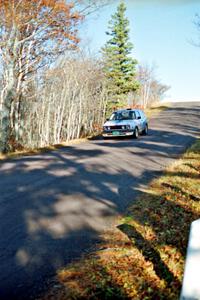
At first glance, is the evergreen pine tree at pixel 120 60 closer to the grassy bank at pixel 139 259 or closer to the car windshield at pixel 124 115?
the car windshield at pixel 124 115

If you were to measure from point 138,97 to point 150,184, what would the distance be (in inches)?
1835

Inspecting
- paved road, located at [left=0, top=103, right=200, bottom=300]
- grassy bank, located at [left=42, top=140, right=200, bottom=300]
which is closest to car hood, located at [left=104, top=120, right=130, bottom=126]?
paved road, located at [left=0, top=103, right=200, bottom=300]

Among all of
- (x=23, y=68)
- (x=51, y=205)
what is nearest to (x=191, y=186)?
(x=51, y=205)

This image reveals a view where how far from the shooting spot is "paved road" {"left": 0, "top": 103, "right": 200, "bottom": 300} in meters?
4.27

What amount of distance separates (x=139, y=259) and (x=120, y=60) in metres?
37.0

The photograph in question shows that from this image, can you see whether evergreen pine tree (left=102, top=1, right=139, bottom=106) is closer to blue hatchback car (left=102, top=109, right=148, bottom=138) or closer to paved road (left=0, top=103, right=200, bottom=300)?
blue hatchback car (left=102, top=109, right=148, bottom=138)

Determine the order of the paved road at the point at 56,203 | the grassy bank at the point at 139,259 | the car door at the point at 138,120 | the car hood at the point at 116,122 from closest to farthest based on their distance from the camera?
the grassy bank at the point at 139,259
the paved road at the point at 56,203
the car hood at the point at 116,122
the car door at the point at 138,120

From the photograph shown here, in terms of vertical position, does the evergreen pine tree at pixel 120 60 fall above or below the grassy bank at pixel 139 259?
above

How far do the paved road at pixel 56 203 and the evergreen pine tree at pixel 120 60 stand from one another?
2472cm

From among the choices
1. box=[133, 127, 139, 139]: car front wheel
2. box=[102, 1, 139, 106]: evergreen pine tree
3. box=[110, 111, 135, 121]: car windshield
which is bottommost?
box=[133, 127, 139, 139]: car front wheel

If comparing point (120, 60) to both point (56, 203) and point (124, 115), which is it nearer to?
point (124, 115)

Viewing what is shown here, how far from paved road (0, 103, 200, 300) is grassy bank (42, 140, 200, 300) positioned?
31 centimetres

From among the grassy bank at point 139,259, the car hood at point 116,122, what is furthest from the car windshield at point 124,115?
the grassy bank at point 139,259

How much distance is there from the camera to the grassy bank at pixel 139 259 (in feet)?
12.0
